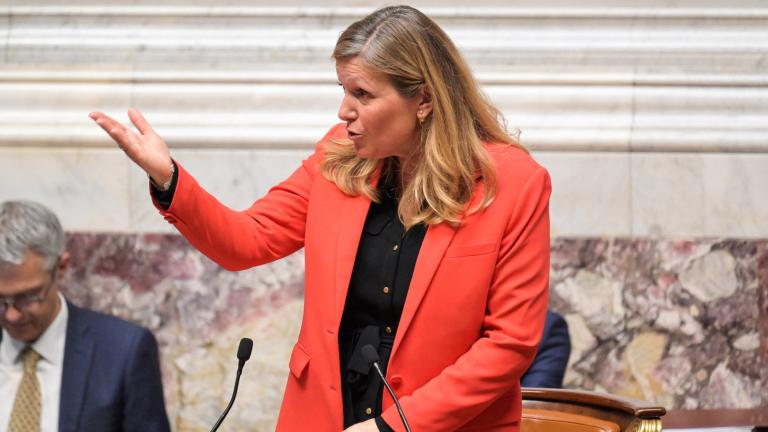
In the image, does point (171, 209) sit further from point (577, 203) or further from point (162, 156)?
point (577, 203)

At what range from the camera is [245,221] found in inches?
104

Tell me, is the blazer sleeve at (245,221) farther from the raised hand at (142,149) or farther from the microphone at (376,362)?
the microphone at (376,362)

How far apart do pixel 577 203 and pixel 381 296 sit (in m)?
1.99

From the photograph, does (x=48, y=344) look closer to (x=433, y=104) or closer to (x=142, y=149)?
(x=142, y=149)

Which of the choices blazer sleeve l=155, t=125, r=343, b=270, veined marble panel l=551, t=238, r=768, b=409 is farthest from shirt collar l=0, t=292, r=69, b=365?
veined marble panel l=551, t=238, r=768, b=409

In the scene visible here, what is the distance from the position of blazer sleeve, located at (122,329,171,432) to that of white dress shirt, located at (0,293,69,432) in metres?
0.22

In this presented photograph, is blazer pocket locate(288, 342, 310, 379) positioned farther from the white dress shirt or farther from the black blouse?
the white dress shirt

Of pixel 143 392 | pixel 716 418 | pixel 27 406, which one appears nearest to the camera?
pixel 716 418

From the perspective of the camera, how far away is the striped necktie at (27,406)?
348 cm

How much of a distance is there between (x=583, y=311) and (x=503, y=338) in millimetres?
1965

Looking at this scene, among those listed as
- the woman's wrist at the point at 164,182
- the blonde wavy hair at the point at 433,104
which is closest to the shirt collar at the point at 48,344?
the woman's wrist at the point at 164,182

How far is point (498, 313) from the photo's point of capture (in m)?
2.47

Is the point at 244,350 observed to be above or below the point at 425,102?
below

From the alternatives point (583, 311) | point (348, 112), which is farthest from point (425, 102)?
point (583, 311)
